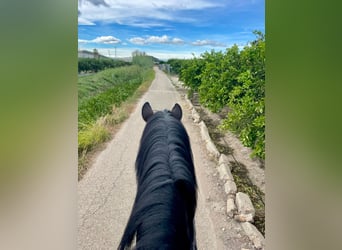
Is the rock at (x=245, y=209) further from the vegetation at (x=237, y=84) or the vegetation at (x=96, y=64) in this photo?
the vegetation at (x=96, y=64)

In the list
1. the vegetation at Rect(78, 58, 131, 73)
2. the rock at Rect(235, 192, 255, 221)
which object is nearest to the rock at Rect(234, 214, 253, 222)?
the rock at Rect(235, 192, 255, 221)

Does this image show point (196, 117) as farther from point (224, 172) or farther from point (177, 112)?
point (224, 172)

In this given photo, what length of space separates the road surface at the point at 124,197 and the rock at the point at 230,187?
0.02m

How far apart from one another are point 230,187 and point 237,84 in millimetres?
409

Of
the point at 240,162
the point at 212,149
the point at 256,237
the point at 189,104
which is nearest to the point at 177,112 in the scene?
the point at 189,104

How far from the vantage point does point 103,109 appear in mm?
1419

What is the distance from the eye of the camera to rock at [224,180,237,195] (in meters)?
1.35

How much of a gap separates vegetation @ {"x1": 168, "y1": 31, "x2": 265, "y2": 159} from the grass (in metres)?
0.19

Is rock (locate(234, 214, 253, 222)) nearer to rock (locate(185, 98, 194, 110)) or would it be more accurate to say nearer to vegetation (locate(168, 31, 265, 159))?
vegetation (locate(168, 31, 265, 159))

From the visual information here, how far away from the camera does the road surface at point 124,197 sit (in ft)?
4.31

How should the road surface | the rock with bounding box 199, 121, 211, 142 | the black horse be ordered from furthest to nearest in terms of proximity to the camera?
the rock with bounding box 199, 121, 211, 142 → the road surface → the black horse

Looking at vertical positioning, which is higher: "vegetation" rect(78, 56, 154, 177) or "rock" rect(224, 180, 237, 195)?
"vegetation" rect(78, 56, 154, 177)

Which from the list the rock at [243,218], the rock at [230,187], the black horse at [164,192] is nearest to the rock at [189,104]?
the black horse at [164,192]
